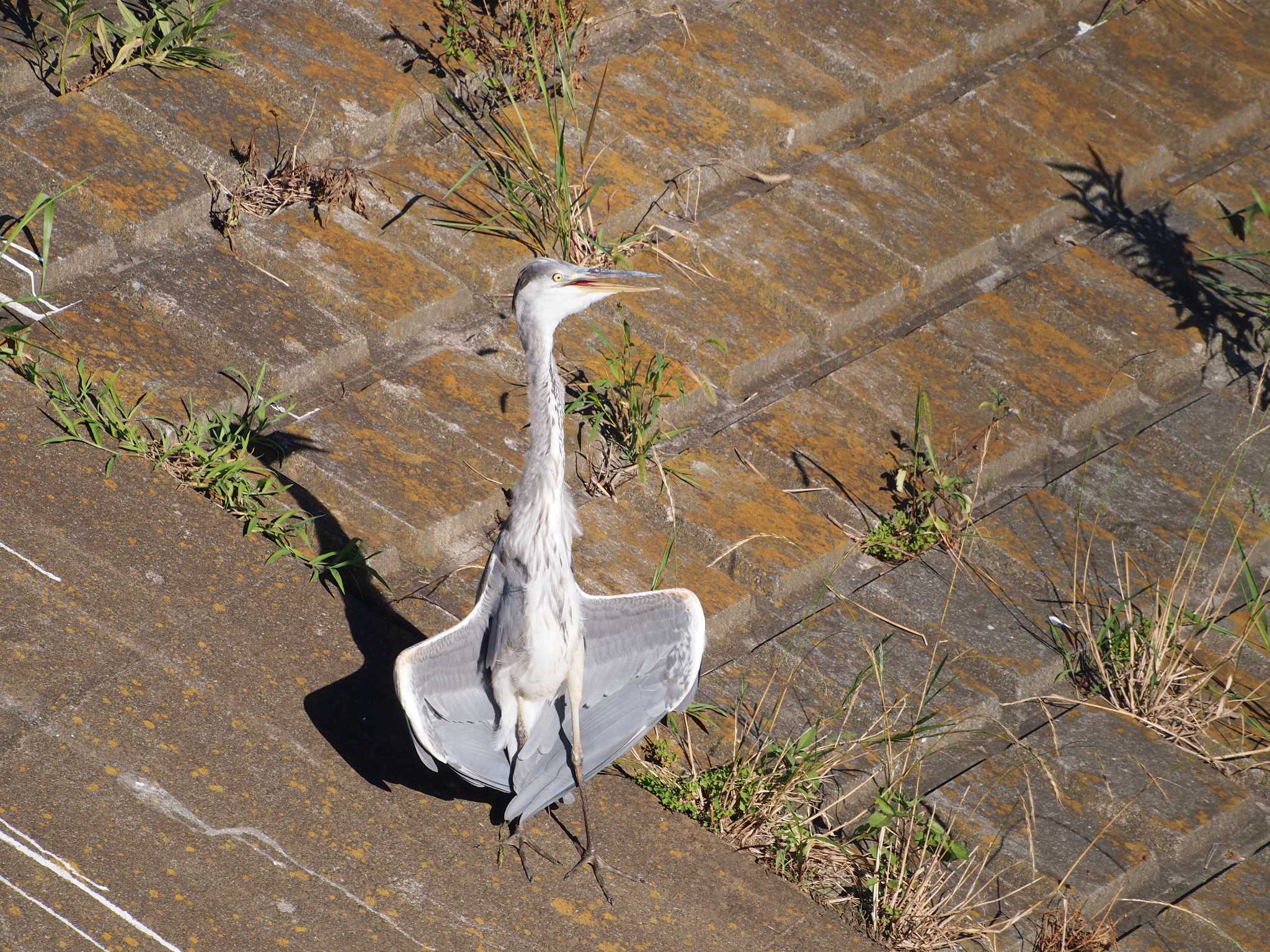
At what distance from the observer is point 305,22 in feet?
16.5

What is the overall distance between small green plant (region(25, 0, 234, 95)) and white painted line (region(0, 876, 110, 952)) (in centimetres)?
261

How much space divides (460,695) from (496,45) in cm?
252

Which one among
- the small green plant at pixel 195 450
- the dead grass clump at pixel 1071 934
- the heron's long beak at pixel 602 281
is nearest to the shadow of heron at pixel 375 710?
the small green plant at pixel 195 450

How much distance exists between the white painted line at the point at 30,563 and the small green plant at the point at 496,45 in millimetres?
2237

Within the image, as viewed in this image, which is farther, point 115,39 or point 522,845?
point 115,39

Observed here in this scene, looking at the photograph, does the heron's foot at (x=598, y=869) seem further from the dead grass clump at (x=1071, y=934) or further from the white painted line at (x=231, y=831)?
the dead grass clump at (x=1071, y=934)

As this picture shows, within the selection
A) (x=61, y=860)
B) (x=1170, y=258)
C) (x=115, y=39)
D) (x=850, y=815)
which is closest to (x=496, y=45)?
(x=115, y=39)

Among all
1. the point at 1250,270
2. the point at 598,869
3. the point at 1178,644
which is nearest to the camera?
the point at 598,869

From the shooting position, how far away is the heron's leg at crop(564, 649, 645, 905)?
3.25 metres

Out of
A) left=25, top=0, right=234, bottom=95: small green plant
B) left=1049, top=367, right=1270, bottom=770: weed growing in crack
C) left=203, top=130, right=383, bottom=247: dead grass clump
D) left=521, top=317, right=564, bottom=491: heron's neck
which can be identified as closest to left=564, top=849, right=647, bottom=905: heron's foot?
left=521, top=317, right=564, bottom=491: heron's neck

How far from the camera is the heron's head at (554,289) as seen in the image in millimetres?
3273

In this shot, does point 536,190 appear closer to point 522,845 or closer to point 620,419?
point 620,419

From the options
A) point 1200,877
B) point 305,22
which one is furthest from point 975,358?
point 305,22

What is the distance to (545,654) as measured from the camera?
3355mm
